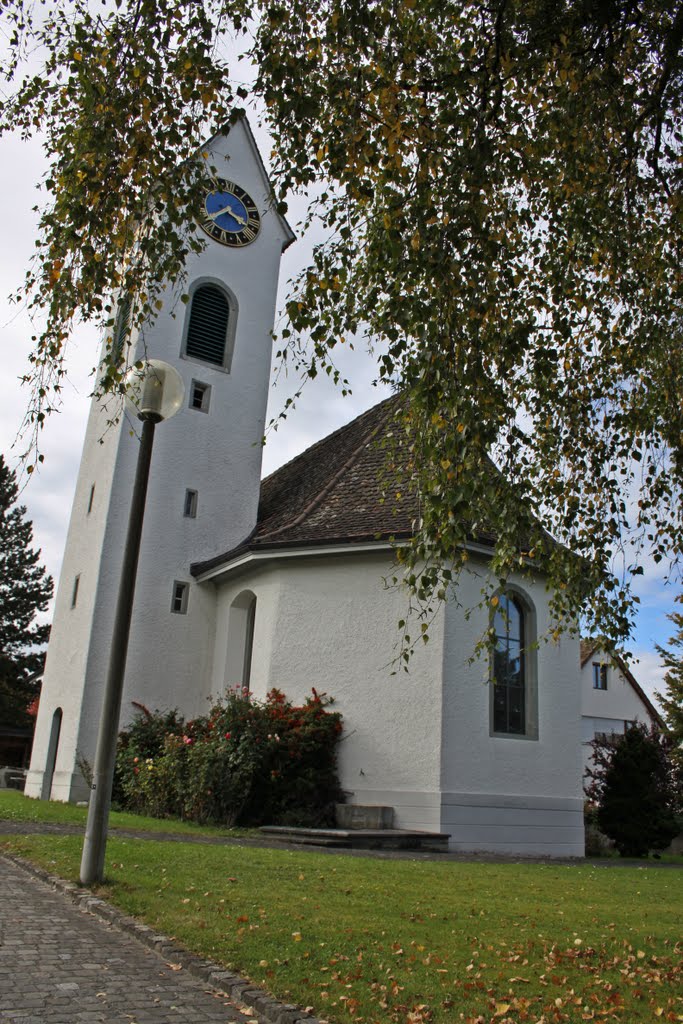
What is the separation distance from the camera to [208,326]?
22422 mm

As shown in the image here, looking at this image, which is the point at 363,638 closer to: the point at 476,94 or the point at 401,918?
the point at 401,918

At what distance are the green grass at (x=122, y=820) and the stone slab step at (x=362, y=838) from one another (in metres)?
0.56

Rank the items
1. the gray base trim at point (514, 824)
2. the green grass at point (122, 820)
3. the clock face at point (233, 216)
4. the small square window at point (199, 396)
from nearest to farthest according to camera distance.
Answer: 1. the green grass at point (122, 820)
2. the gray base trim at point (514, 824)
3. the small square window at point (199, 396)
4. the clock face at point (233, 216)

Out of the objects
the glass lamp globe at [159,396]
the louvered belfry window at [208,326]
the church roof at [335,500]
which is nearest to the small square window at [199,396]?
the louvered belfry window at [208,326]

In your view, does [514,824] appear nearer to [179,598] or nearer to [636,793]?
[636,793]

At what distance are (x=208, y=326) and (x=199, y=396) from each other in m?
1.99

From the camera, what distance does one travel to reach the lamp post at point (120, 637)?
7.42 meters

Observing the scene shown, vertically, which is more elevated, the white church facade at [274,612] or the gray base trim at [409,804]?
the white church facade at [274,612]

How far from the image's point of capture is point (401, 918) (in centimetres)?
673

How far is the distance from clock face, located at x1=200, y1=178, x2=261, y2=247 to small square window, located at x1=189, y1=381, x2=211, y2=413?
4217 millimetres

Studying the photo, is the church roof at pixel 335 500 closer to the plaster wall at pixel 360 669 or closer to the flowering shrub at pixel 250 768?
the plaster wall at pixel 360 669

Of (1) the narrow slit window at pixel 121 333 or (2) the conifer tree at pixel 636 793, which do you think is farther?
(2) the conifer tree at pixel 636 793

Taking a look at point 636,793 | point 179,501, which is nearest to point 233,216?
point 179,501

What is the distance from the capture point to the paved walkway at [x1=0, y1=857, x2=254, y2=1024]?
4.24 meters
